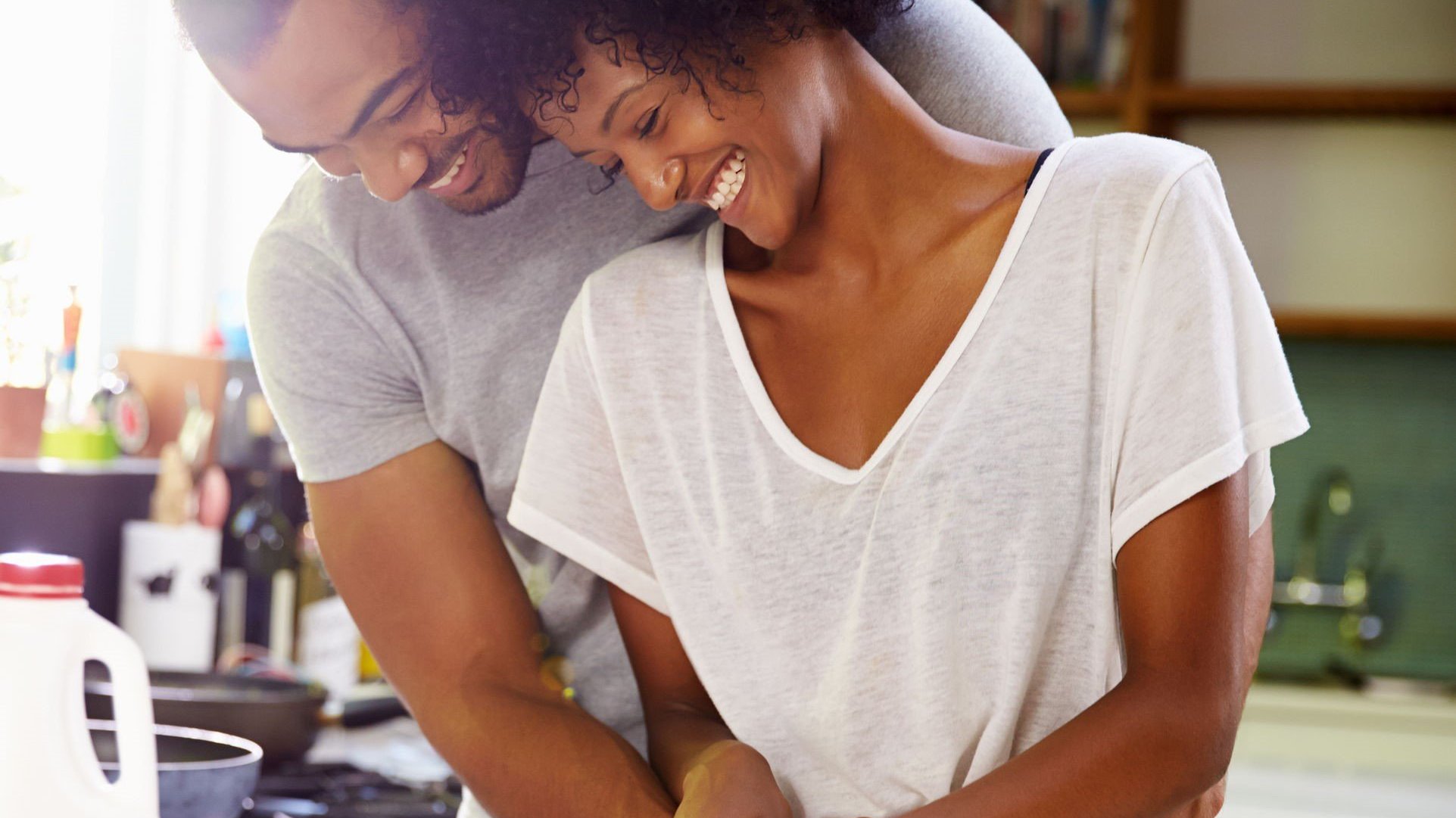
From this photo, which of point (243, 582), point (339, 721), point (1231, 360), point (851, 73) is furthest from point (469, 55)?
point (243, 582)

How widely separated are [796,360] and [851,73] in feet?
0.69

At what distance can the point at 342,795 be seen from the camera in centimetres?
148

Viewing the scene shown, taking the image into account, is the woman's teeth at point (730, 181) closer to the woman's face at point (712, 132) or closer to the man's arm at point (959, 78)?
the woman's face at point (712, 132)

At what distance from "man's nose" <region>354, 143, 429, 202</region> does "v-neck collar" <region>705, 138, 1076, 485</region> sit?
0.24 meters

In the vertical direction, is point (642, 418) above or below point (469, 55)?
below

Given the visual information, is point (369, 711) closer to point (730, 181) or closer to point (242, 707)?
point (242, 707)

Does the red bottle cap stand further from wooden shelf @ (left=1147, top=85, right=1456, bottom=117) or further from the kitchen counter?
wooden shelf @ (left=1147, top=85, right=1456, bottom=117)

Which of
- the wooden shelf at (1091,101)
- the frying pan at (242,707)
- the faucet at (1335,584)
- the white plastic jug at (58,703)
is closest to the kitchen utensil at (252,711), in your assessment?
the frying pan at (242,707)

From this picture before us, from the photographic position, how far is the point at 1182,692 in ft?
2.86

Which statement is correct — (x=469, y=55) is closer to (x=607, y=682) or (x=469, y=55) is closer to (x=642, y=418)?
(x=642, y=418)

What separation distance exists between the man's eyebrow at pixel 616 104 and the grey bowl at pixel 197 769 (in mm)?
564

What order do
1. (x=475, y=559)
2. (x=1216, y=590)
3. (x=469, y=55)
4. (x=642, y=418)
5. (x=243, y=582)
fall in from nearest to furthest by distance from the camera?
(x=1216, y=590) < (x=469, y=55) < (x=642, y=418) < (x=475, y=559) < (x=243, y=582)

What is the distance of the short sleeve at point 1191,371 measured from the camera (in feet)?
2.87

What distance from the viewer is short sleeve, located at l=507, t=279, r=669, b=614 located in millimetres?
1124
